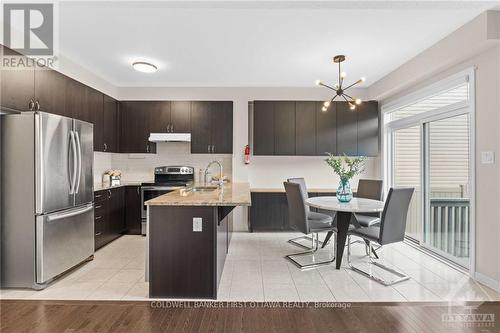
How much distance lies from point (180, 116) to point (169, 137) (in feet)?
1.48

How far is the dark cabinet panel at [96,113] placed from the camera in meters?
4.17

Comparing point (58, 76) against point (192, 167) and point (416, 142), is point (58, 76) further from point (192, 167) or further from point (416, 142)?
point (416, 142)

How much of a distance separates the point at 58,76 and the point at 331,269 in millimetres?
4024

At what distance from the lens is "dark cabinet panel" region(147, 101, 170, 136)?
203 inches

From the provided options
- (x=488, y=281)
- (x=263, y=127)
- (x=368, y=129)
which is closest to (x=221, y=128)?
(x=263, y=127)

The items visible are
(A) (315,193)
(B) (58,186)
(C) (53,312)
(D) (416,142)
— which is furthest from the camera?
(A) (315,193)

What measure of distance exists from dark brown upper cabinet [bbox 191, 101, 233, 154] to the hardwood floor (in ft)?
10.2

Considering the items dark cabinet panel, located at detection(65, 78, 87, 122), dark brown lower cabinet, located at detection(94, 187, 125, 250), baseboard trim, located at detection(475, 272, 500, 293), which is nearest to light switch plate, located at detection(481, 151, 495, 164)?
baseboard trim, located at detection(475, 272, 500, 293)

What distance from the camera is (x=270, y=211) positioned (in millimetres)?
4992

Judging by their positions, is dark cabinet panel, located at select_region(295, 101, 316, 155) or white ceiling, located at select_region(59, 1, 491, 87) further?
dark cabinet panel, located at select_region(295, 101, 316, 155)

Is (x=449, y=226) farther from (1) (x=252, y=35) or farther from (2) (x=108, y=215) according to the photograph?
(2) (x=108, y=215)

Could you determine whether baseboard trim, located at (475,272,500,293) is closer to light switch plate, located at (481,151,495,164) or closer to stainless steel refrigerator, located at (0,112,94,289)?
light switch plate, located at (481,151,495,164)

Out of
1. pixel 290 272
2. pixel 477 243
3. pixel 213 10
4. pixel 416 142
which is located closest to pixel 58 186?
pixel 213 10

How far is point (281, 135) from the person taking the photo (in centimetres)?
515
